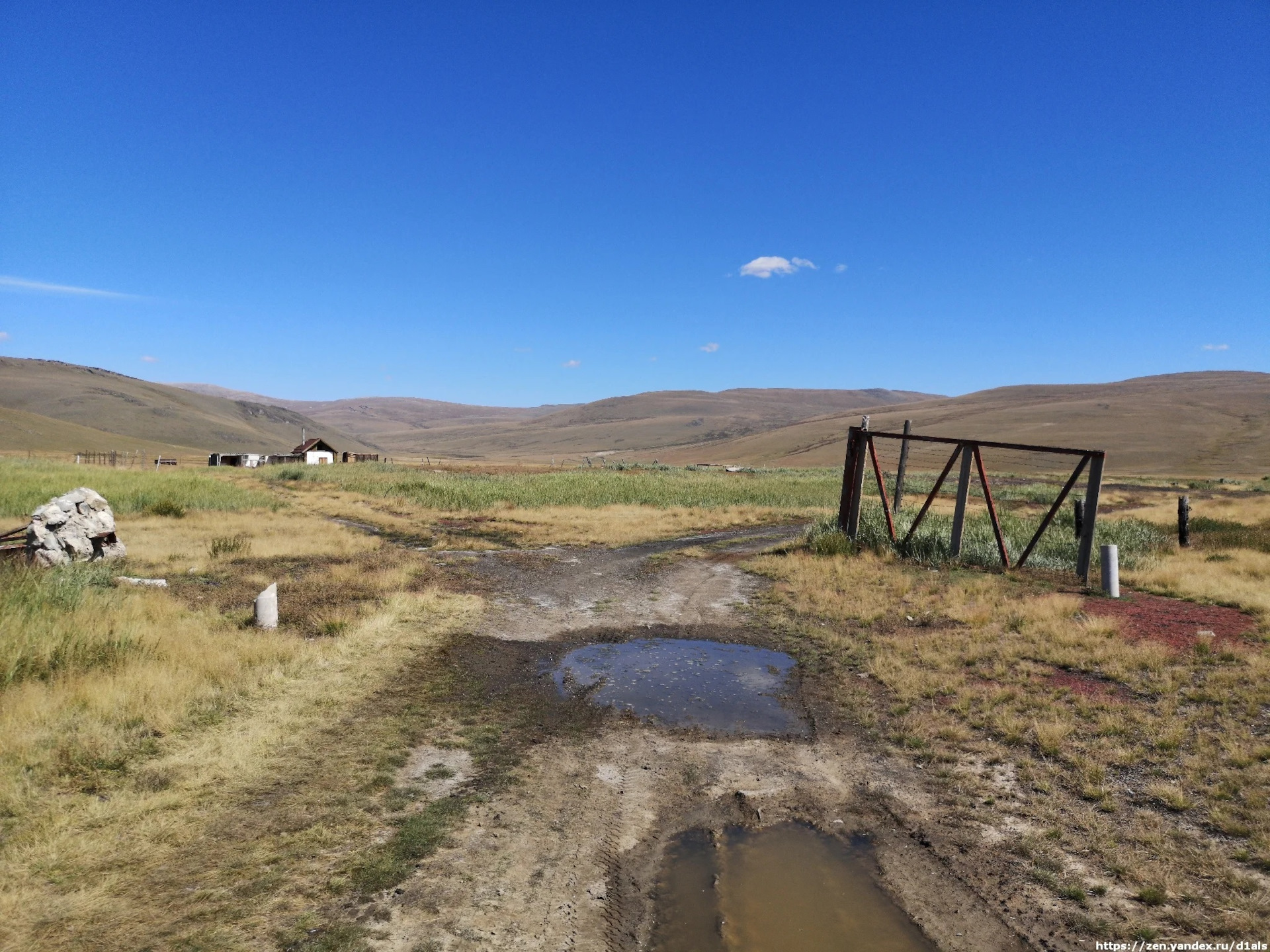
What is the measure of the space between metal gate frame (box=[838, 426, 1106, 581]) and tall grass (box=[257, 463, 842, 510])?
15409 millimetres

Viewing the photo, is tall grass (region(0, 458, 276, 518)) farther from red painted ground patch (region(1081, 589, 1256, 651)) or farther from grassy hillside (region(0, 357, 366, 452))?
grassy hillside (region(0, 357, 366, 452))

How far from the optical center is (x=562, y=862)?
15.7 ft

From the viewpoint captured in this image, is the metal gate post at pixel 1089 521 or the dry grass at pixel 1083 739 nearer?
the dry grass at pixel 1083 739

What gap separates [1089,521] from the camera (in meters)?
13.3

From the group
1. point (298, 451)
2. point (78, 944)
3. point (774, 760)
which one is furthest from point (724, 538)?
point (298, 451)

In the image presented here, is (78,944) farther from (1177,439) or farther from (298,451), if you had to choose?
(1177,439)

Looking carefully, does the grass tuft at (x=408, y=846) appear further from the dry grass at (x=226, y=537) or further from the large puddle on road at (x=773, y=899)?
the dry grass at (x=226, y=537)

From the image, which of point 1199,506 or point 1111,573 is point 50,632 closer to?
point 1111,573

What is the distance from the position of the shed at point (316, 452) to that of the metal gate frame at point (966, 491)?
6454 centimetres

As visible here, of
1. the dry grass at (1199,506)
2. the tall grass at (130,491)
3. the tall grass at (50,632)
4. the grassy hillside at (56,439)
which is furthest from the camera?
the grassy hillside at (56,439)

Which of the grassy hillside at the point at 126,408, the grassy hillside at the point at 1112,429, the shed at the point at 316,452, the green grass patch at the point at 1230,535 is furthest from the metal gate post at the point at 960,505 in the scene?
the grassy hillside at the point at 126,408

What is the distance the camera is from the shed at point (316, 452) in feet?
233

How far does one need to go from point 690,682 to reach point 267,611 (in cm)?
640

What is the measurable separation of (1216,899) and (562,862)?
416cm
